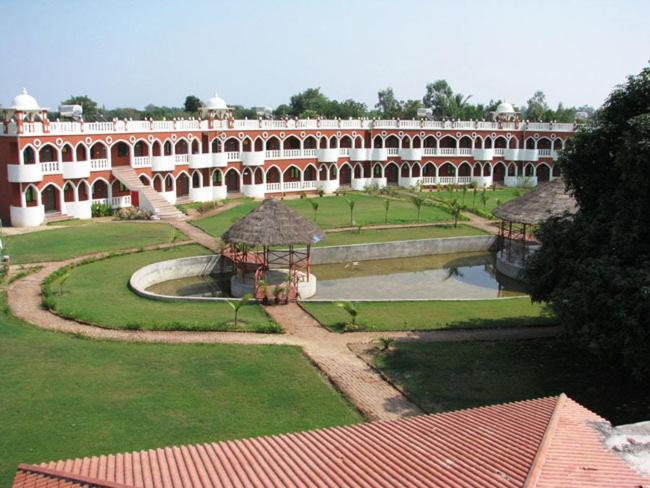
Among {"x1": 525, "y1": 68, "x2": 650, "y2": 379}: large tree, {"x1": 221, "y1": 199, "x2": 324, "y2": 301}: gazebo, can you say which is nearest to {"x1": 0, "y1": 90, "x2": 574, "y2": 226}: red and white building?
{"x1": 221, "y1": 199, "x2": 324, "y2": 301}: gazebo

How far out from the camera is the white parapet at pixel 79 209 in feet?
118

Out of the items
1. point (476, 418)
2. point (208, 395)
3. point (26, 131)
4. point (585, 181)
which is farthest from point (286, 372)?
point (26, 131)

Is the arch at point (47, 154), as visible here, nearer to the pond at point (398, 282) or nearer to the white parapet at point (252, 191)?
the white parapet at point (252, 191)

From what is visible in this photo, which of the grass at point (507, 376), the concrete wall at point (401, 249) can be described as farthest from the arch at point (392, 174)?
the grass at point (507, 376)

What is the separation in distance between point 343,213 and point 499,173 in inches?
829

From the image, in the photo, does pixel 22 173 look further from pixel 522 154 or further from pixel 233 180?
pixel 522 154

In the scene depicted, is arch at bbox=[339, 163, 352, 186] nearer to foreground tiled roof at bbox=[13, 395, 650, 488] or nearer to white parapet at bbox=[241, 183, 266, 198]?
white parapet at bbox=[241, 183, 266, 198]

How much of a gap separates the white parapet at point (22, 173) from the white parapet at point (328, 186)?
2008 centimetres

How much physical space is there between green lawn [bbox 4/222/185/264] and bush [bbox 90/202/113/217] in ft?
7.89

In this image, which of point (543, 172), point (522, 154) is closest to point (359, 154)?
point (522, 154)

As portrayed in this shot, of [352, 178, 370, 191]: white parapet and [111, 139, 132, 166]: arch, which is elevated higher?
[111, 139, 132, 166]: arch

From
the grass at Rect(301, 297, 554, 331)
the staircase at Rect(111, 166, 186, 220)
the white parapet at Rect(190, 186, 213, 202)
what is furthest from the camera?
the white parapet at Rect(190, 186, 213, 202)

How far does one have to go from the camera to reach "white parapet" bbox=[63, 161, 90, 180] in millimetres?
35406

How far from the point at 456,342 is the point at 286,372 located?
4.94m
